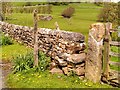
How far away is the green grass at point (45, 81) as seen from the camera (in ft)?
38.7

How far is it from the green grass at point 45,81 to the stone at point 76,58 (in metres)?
0.67

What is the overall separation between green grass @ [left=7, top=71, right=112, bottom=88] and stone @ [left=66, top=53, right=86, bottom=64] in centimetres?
67

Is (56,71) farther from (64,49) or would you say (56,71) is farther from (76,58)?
(76,58)

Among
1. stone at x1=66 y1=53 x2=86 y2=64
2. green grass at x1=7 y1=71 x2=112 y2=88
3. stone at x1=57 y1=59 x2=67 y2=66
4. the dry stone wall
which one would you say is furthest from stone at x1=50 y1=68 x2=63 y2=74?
stone at x1=66 y1=53 x2=86 y2=64

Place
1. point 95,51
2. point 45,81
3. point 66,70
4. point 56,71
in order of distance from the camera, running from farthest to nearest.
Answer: point 56,71 < point 66,70 < point 45,81 < point 95,51

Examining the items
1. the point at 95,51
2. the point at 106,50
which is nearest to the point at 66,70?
the point at 95,51

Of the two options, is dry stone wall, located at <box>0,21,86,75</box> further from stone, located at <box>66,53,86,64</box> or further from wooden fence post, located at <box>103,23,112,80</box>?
wooden fence post, located at <box>103,23,112,80</box>

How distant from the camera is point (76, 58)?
Answer: 12617mm

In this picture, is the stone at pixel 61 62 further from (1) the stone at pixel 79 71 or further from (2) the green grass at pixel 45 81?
(1) the stone at pixel 79 71

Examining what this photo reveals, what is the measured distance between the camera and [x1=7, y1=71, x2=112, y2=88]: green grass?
11781 millimetres

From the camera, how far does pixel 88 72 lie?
12.3m

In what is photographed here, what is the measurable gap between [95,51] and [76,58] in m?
1.06

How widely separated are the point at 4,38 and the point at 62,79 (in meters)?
11.5

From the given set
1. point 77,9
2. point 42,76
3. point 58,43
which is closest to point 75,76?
point 42,76
